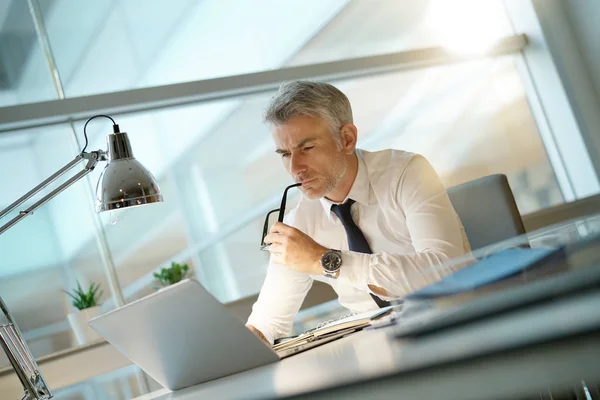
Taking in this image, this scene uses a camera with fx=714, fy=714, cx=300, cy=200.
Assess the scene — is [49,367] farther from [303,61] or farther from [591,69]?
[591,69]

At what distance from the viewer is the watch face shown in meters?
1.93

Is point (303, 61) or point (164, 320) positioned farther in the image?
point (303, 61)

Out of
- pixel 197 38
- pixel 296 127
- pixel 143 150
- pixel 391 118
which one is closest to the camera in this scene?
pixel 296 127

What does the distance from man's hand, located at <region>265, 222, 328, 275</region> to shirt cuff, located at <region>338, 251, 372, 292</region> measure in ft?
0.20

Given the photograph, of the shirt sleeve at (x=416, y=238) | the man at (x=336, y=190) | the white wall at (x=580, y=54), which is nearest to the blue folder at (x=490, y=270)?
the shirt sleeve at (x=416, y=238)

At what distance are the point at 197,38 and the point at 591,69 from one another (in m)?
2.46

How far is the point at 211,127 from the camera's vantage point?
3654 millimetres


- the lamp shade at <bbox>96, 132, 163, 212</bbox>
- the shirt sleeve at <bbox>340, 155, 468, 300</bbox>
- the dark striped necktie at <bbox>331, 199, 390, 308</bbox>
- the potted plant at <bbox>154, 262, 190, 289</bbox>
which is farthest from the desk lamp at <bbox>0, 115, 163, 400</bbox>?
the potted plant at <bbox>154, 262, 190, 289</bbox>

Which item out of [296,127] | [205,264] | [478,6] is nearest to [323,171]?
[296,127]

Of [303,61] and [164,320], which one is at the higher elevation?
[303,61]

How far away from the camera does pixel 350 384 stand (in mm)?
457

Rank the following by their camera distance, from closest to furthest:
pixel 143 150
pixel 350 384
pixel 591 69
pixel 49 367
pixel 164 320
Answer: pixel 350 384 → pixel 164 320 → pixel 49 367 → pixel 143 150 → pixel 591 69

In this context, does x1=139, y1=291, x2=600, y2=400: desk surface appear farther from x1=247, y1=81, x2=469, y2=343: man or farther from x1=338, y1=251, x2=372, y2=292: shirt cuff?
x1=247, y1=81, x2=469, y2=343: man

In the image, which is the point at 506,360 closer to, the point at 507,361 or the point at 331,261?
the point at 507,361
